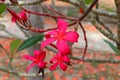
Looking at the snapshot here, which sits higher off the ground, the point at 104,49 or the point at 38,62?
the point at 38,62

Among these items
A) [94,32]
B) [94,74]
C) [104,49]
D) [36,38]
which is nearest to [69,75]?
[94,74]

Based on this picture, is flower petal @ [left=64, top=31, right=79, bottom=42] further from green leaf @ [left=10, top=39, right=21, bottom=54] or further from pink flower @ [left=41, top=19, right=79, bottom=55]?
green leaf @ [left=10, top=39, right=21, bottom=54]

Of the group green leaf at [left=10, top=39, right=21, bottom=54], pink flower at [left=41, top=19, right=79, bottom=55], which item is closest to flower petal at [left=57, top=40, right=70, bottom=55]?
pink flower at [left=41, top=19, right=79, bottom=55]

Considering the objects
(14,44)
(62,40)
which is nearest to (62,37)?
(62,40)

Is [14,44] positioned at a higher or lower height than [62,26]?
lower

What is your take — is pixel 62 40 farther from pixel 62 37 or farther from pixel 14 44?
pixel 14 44

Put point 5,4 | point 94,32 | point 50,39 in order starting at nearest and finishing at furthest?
point 50,39 → point 5,4 → point 94,32

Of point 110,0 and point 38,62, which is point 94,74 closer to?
point 110,0

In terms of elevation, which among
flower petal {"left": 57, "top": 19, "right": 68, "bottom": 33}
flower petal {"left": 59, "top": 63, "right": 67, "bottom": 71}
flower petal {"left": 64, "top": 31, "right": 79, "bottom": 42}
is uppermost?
flower petal {"left": 57, "top": 19, "right": 68, "bottom": 33}
